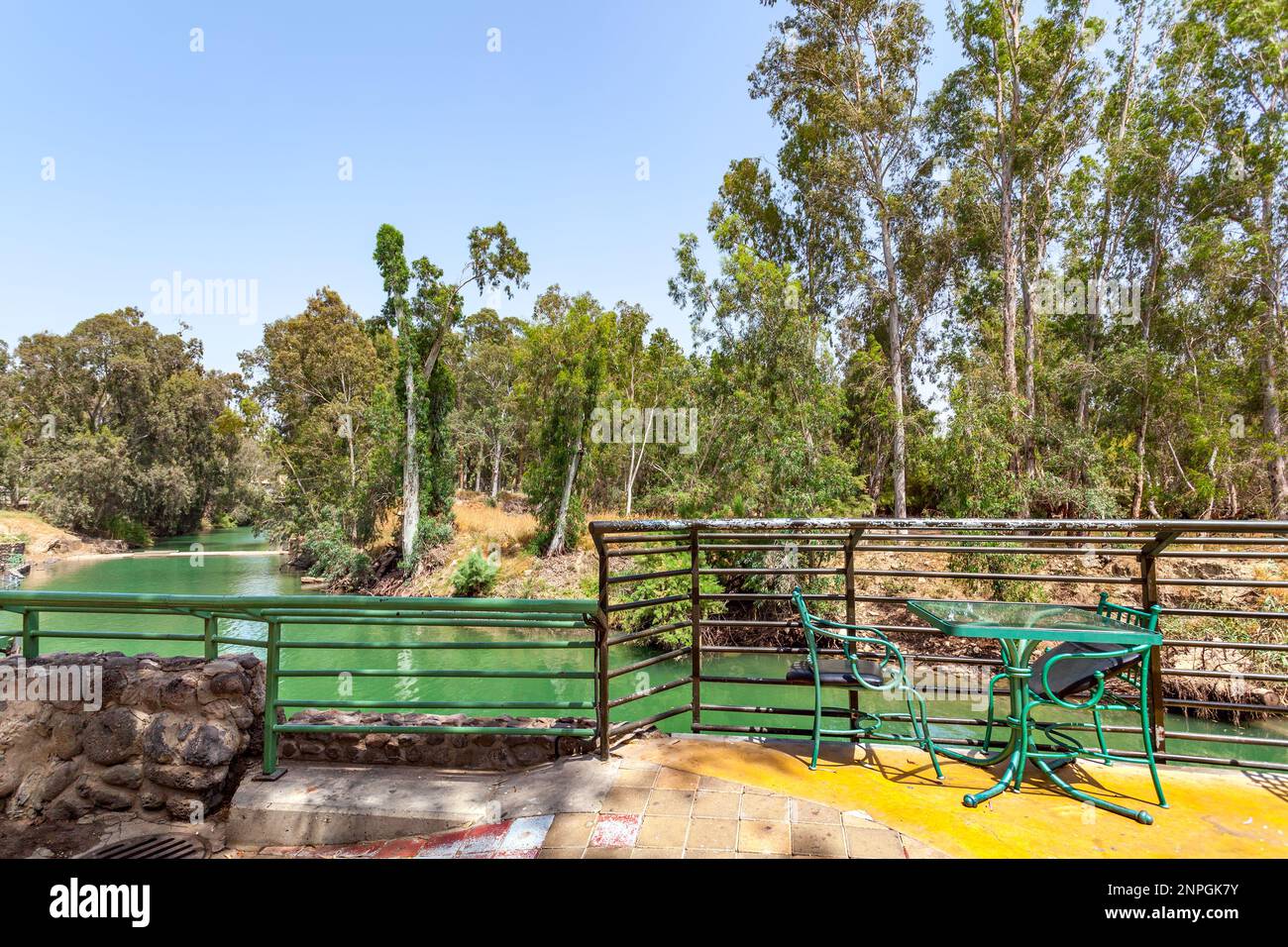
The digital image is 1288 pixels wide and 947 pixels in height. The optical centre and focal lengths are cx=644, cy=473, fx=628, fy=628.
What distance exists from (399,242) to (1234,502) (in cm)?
2429

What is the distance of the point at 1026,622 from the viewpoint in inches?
103

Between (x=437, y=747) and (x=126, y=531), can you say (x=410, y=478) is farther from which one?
(x=126, y=531)

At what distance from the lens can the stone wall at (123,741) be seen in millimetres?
2865

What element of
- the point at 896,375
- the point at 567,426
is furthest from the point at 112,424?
the point at 896,375

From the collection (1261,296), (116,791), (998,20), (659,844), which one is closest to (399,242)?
(998,20)

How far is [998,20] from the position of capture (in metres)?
16.5

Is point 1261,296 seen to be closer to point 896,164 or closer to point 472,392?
point 896,164

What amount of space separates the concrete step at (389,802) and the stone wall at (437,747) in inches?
7.6

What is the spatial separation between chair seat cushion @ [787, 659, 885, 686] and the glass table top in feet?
1.23

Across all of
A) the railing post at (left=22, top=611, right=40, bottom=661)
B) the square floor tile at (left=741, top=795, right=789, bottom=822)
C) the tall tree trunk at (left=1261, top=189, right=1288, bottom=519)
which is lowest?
the square floor tile at (left=741, top=795, right=789, bottom=822)

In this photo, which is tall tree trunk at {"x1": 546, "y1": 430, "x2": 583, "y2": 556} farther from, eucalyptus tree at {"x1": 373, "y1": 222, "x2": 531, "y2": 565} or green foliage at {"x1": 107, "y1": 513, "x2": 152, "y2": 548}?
green foliage at {"x1": 107, "y1": 513, "x2": 152, "y2": 548}

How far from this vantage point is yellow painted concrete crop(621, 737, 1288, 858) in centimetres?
229

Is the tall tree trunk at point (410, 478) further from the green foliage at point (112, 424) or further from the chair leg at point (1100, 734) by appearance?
the green foliage at point (112, 424)

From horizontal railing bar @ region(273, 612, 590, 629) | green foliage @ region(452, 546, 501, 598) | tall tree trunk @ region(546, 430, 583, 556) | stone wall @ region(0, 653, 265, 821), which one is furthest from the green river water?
tall tree trunk @ region(546, 430, 583, 556)
